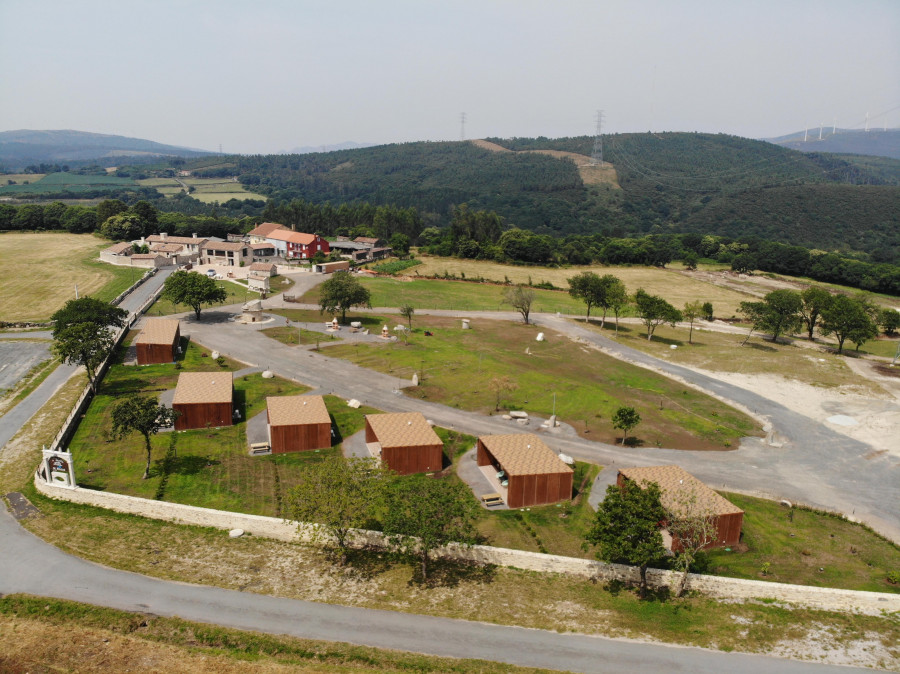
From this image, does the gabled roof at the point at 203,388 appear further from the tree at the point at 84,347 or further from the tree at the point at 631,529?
the tree at the point at 631,529

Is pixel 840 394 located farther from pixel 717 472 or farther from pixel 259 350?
pixel 259 350

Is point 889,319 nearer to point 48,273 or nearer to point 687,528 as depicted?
point 687,528

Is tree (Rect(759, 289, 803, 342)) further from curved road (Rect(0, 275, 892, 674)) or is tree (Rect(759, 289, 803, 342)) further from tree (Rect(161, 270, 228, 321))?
tree (Rect(161, 270, 228, 321))

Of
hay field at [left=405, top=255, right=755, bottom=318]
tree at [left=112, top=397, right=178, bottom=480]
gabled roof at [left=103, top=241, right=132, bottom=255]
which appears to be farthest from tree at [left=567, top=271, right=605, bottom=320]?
gabled roof at [left=103, top=241, right=132, bottom=255]

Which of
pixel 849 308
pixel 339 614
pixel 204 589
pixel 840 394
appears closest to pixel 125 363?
pixel 204 589

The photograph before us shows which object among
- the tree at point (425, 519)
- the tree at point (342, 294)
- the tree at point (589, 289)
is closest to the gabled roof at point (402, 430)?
the tree at point (425, 519)

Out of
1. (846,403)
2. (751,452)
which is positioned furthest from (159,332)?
(846,403)
